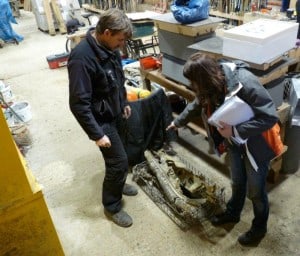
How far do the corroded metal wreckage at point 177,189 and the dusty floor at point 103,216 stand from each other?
0.20 ft

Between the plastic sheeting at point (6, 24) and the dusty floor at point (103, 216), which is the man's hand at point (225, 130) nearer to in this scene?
the dusty floor at point (103, 216)

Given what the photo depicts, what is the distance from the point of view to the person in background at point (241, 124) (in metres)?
1.45

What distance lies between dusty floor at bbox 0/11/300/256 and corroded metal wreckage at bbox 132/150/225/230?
0.06 meters

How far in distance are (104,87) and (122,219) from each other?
3.15 ft

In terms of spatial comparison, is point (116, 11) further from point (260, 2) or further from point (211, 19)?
point (260, 2)

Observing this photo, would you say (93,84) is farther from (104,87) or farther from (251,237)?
(251,237)

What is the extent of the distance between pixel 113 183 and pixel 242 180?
823 mm

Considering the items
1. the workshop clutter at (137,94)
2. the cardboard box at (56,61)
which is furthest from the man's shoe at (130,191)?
the cardboard box at (56,61)

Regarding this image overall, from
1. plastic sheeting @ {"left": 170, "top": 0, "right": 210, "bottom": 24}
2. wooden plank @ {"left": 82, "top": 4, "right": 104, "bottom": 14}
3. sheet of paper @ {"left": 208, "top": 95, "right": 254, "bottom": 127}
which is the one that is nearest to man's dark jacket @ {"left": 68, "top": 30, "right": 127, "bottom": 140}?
sheet of paper @ {"left": 208, "top": 95, "right": 254, "bottom": 127}

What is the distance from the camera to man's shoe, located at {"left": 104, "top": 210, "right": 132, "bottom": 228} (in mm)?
2205

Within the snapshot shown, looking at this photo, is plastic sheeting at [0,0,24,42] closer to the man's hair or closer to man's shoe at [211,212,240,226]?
the man's hair

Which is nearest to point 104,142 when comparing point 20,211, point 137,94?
point 20,211

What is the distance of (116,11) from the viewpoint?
1702mm

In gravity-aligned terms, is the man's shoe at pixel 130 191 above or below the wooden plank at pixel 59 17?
below
